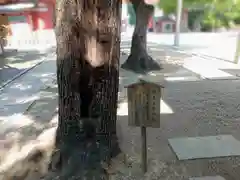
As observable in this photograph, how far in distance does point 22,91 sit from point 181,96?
4608 mm

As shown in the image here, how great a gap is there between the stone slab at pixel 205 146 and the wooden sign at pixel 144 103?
1004 mm

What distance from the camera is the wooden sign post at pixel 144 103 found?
3.42 m

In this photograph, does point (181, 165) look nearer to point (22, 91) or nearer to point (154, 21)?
point (22, 91)

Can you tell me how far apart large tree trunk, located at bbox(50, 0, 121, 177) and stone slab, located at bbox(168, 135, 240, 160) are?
110 cm

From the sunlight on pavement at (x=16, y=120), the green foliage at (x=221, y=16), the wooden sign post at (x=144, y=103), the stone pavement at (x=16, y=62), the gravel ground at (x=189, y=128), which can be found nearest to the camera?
the wooden sign post at (x=144, y=103)

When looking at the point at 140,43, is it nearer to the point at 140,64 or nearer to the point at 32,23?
the point at 140,64

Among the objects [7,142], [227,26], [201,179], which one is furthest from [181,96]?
[227,26]

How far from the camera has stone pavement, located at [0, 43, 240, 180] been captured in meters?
3.76

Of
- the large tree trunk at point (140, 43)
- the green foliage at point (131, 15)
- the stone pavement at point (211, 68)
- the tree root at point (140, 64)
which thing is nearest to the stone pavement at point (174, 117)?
the stone pavement at point (211, 68)

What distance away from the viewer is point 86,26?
3.24 m

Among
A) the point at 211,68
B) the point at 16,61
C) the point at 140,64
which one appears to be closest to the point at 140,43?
the point at 140,64

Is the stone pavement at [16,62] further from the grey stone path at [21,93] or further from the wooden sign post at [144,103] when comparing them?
the wooden sign post at [144,103]

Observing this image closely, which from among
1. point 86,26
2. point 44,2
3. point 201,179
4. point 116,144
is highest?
point 44,2

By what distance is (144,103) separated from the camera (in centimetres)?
345
